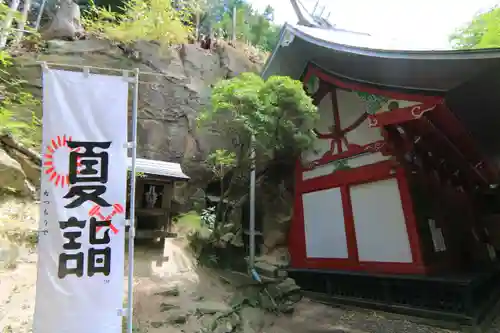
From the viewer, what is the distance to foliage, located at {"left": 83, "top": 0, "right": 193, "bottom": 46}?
45.9ft

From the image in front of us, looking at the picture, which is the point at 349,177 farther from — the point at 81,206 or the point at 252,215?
the point at 81,206

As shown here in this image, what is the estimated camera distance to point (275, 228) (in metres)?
10.8

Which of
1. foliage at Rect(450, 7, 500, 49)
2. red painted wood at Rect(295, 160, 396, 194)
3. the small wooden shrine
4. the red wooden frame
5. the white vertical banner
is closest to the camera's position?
the white vertical banner

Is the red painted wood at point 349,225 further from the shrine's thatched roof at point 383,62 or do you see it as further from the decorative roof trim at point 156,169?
the decorative roof trim at point 156,169

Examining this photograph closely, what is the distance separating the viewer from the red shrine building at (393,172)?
6.66m

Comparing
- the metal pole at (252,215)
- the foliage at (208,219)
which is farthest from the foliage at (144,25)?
the metal pole at (252,215)

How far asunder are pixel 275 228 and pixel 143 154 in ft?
17.8

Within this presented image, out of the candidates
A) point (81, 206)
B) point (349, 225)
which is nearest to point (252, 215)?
point (349, 225)

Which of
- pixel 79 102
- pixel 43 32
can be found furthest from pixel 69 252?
pixel 43 32

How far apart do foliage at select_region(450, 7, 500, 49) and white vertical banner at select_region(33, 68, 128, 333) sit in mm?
12571

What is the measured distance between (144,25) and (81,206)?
39.7 ft

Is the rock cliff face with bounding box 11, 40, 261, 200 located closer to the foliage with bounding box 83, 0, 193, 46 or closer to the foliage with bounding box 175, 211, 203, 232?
the foliage with bounding box 83, 0, 193, 46

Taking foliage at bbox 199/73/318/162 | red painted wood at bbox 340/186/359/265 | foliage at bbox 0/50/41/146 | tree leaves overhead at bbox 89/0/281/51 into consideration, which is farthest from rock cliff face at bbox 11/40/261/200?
red painted wood at bbox 340/186/359/265

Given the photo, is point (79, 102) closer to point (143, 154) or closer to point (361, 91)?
point (361, 91)
